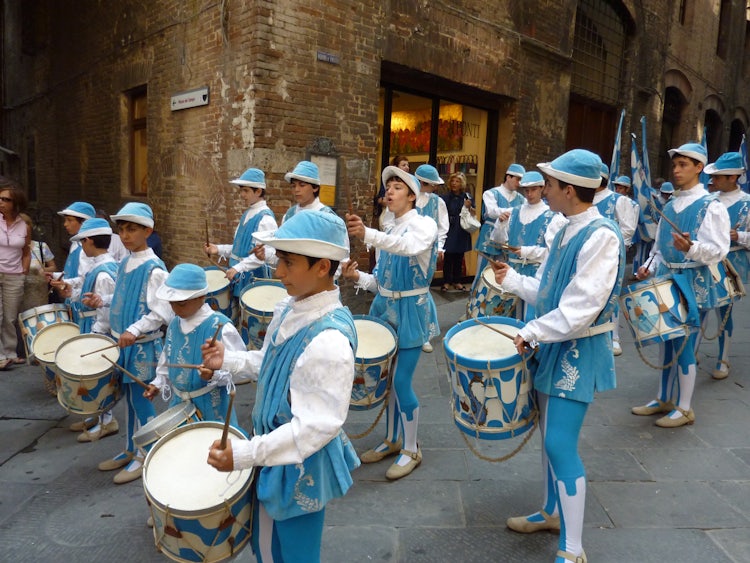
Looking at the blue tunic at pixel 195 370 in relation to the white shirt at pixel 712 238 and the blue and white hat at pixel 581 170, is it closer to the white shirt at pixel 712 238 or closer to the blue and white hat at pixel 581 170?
the blue and white hat at pixel 581 170

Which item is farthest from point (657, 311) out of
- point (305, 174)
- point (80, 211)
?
point (80, 211)

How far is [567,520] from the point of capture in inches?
109

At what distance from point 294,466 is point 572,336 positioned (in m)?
1.39

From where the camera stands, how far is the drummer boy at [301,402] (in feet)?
6.02

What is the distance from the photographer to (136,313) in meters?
3.89

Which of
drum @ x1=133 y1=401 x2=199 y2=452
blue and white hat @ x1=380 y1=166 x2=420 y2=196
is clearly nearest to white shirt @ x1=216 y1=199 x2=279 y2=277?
blue and white hat @ x1=380 y1=166 x2=420 y2=196

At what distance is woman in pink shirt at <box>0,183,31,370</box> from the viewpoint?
6102 mm

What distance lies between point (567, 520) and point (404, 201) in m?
2.10

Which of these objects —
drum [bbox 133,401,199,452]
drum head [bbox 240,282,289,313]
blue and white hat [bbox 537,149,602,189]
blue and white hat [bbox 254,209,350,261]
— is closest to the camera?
blue and white hat [bbox 254,209,350,261]

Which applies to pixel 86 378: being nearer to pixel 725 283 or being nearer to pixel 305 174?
pixel 305 174

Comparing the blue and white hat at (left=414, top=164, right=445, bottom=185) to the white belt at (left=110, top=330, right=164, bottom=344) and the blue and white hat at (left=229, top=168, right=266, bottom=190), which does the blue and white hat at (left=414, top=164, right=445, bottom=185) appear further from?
the white belt at (left=110, top=330, right=164, bottom=344)

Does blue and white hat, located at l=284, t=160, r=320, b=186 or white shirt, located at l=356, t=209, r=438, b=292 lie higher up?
blue and white hat, located at l=284, t=160, r=320, b=186

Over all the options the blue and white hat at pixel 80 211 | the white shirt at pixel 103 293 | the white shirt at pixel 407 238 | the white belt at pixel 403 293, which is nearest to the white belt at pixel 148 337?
the white shirt at pixel 103 293

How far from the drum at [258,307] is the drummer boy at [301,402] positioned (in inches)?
101
